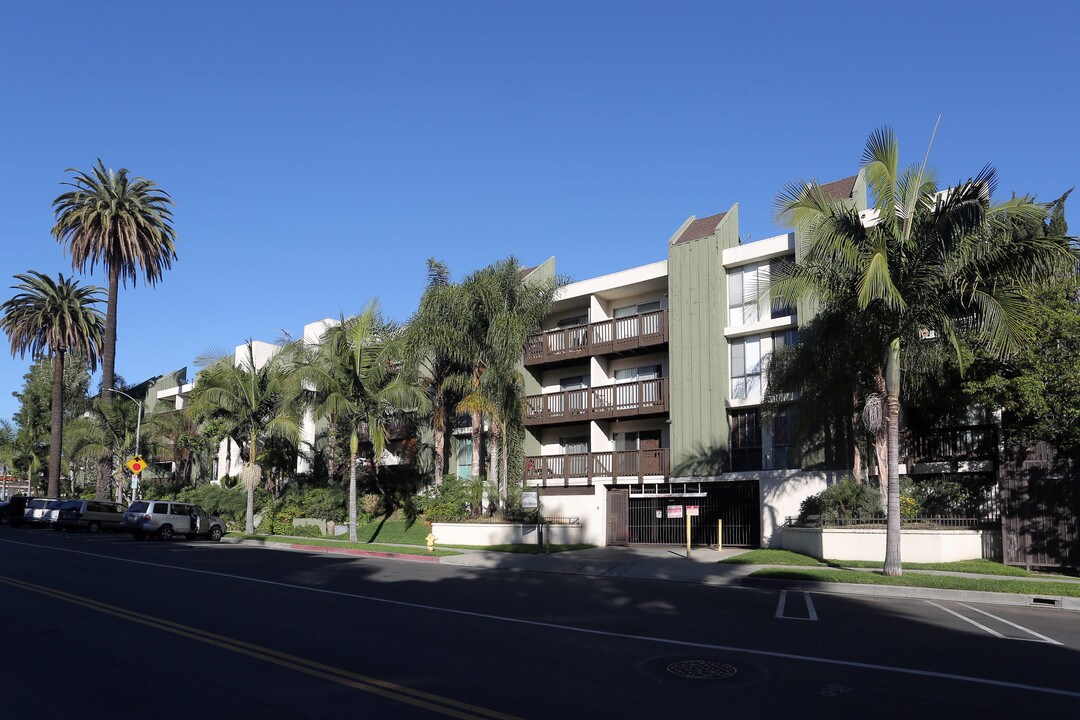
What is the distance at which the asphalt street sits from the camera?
25.9ft

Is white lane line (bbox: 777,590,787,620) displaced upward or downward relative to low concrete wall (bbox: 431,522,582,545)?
upward

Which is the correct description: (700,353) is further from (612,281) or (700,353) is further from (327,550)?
(327,550)

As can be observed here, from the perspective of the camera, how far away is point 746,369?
29.6 metres

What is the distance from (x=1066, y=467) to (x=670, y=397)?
1340 cm

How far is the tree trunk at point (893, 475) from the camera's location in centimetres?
1844

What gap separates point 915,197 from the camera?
18.6m

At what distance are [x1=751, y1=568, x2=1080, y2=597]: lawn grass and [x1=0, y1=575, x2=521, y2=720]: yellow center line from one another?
12.3m

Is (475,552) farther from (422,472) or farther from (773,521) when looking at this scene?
(422,472)

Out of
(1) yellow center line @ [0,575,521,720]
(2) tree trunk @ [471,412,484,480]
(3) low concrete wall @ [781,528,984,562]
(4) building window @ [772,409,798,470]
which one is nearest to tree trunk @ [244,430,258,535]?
(2) tree trunk @ [471,412,484,480]

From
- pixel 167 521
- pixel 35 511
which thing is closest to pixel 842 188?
pixel 167 521

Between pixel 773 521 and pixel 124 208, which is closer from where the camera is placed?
pixel 773 521

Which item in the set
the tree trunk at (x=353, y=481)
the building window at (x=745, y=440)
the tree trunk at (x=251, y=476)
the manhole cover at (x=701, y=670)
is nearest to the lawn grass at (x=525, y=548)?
the tree trunk at (x=353, y=481)

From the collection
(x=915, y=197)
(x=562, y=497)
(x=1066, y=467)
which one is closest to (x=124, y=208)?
(x=562, y=497)

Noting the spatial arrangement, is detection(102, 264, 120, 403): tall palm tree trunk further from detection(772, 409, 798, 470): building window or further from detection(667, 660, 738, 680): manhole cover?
detection(667, 660, 738, 680): manhole cover
